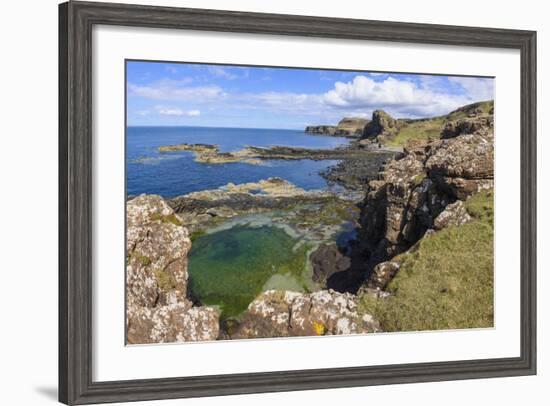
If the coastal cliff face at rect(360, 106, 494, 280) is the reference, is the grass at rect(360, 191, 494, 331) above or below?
below

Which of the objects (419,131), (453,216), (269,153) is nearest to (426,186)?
(453,216)

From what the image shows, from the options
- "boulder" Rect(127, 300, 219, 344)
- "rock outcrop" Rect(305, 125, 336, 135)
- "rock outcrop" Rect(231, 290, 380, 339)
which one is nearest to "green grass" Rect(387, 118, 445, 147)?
"rock outcrop" Rect(305, 125, 336, 135)

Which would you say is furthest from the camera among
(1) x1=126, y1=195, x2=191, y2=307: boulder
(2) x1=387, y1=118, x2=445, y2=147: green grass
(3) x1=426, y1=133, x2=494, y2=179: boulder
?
(3) x1=426, y1=133, x2=494, y2=179: boulder

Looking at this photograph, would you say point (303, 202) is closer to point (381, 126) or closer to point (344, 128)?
point (344, 128)

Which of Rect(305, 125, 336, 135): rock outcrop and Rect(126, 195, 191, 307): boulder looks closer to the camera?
Rect(126, 195, 191, 307): boulder

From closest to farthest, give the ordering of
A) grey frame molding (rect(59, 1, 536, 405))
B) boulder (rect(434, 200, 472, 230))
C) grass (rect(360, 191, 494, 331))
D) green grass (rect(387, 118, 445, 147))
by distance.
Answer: grey frame molding (rect(59, 1, 536, 405)) → grass (rect(360, 191, 494, 331)) → green grass (rect(387, 118, 445, 147)) → boulder (rect(434, 200, 472, 230))

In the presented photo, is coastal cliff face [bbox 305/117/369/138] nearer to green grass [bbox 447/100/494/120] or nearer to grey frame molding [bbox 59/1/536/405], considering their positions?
grey frame molding [bbox 59/1/536/405]
